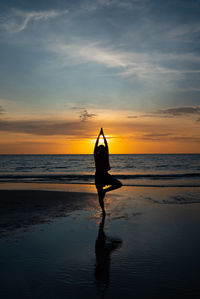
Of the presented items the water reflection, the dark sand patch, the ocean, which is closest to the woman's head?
the water reflection

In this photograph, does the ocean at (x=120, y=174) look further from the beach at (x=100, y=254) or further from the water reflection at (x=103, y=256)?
the water reflection at (x=103, y=256)

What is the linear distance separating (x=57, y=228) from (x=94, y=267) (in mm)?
2712

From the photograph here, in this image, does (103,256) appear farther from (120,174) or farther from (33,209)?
(120,174)

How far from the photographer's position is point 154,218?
7805 mm

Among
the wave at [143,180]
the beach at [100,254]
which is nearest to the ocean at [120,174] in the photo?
the wave at [143,180]

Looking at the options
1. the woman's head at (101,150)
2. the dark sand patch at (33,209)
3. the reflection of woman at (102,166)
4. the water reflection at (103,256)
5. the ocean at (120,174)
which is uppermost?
the woman's head at (101,150)

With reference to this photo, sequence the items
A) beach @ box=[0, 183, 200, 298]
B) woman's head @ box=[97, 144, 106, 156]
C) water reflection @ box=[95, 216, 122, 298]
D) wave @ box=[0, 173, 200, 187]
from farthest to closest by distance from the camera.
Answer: wave @ box=[0, 173, 200, 187] → woman's head @ box=[97, 144, 106, 156] → water reflection @ box=[95, 216, 122, 298] → beach @ box=[0, 183, 200, 298]

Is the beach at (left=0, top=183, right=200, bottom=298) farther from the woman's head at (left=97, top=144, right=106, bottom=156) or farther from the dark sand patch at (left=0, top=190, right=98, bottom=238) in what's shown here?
the woman's head at (left=97, top=144, right=106, bottom=156)

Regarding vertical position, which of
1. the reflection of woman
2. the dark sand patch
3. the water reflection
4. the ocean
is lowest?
the ocean

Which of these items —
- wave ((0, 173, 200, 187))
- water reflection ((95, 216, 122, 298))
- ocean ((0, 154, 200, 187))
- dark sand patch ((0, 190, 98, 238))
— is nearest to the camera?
water reflection ((95, 216, 122, 298))

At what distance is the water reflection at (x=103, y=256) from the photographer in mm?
3648

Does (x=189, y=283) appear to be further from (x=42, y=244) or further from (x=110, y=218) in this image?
(x=110, y=218)

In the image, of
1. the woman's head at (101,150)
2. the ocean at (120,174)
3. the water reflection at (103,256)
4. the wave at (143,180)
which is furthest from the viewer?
the ocean at (120,174)

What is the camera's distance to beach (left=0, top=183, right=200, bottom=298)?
348 centimetres
